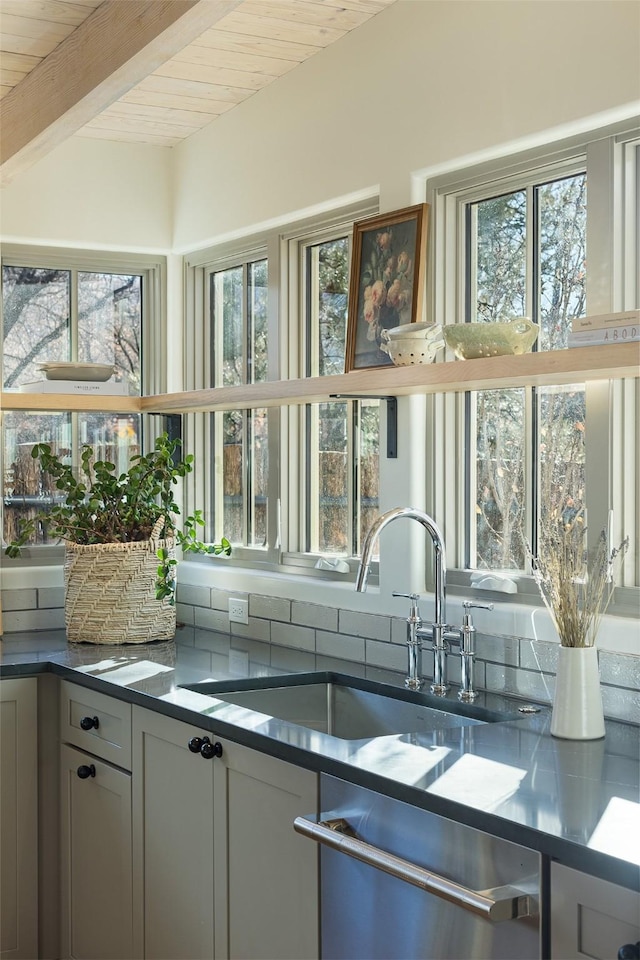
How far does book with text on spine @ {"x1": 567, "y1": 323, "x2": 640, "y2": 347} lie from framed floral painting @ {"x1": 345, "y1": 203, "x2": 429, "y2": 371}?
0.77 m

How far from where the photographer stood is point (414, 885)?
180 cm

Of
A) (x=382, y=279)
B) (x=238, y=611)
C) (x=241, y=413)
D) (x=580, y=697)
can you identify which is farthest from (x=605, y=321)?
(x=241, y=413)

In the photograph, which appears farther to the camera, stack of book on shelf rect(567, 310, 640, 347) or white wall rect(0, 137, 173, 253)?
white wall rect(0, 137, 173, 253)

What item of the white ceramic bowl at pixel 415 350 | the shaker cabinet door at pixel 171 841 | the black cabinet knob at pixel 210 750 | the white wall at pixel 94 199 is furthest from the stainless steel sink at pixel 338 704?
the white wall at pixel 94 199

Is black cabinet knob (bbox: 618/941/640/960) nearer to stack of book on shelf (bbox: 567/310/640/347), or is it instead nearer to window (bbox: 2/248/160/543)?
stack of book on shelf (bbox: 567/310/640/347)

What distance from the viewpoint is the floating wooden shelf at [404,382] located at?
2.05 meters

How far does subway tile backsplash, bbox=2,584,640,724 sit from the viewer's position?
229cm

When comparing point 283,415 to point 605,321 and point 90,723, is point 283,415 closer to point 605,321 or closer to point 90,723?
point 90,723

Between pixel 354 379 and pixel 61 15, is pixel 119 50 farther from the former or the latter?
pixel 354 379

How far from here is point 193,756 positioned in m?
2.47

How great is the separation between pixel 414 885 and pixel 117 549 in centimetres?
185

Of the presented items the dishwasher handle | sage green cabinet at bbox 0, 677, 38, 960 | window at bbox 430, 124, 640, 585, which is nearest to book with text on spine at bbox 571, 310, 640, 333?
window at bbox 430, 124, 640, 585

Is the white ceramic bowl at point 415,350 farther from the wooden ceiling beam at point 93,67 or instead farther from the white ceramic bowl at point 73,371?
the white ceramic bowl at point 73,371

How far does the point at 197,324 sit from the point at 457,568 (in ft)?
5.24
